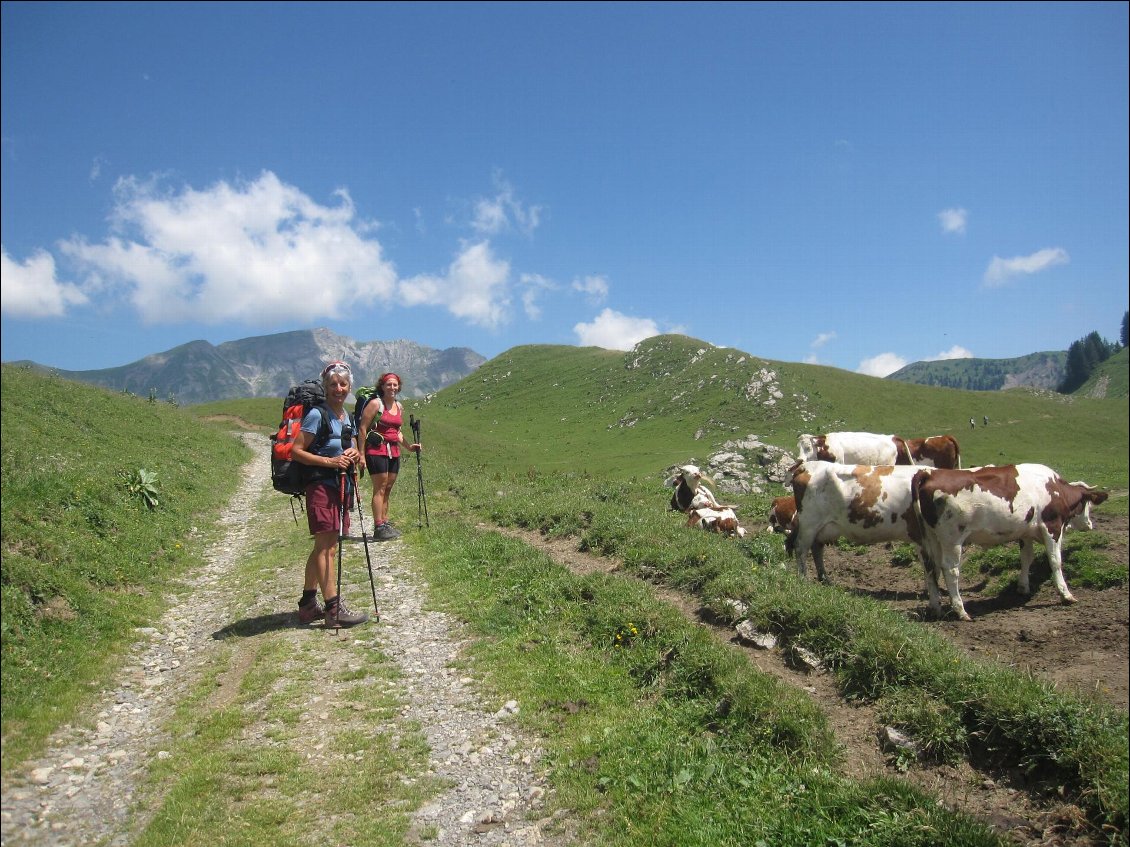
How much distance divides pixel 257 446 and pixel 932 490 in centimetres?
3761

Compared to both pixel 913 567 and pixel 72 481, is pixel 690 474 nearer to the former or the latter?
pixel 913 567

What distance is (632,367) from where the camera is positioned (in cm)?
12238

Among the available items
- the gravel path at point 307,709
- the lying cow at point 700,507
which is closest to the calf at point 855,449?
the lying cow at point 700,507

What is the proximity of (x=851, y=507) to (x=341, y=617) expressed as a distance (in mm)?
8811

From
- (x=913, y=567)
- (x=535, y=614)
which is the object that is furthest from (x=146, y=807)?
(x=913, y=567)

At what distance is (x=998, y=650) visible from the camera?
8375mm

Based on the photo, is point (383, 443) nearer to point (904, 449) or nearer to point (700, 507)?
point (700, 507)

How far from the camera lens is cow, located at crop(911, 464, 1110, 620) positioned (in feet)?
34.6

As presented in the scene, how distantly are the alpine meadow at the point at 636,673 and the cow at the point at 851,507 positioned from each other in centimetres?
78

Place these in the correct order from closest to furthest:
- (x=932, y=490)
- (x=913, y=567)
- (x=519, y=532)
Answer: (x=932, y=490) → (x=913, y=567) → (x=519, y=532)

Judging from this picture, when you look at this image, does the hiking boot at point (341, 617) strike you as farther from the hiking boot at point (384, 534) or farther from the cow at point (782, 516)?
the cow at point (782, 516)

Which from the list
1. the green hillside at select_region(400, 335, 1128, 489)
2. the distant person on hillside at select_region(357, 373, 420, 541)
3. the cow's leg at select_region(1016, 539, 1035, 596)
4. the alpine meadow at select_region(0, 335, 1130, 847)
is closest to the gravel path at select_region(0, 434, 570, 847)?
the alpine meadow at select_region(0, 335, 1130, 847)

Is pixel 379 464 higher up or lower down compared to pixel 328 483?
lower down

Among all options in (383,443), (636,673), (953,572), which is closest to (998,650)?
(953,572)
